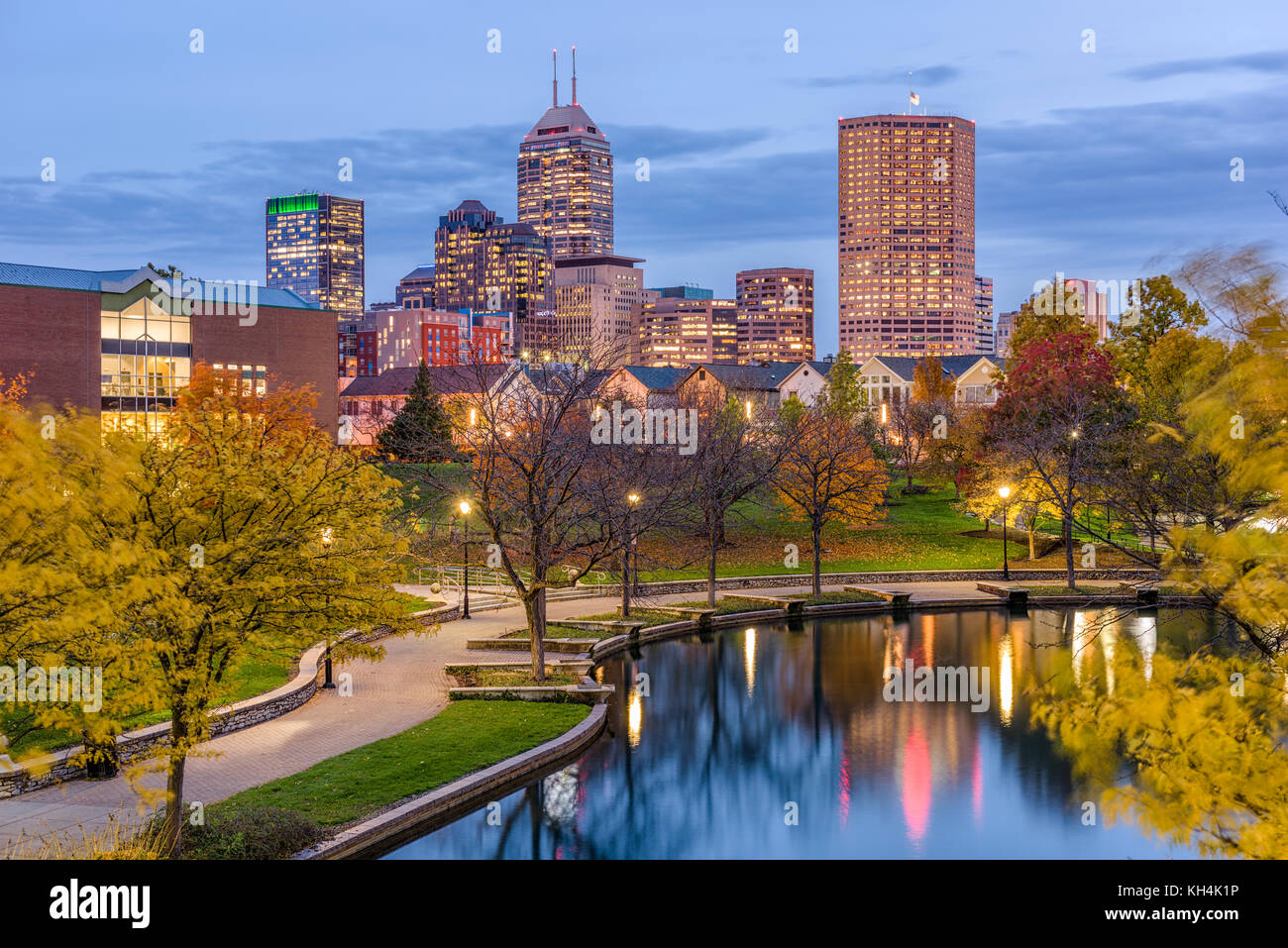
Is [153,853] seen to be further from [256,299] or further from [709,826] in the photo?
[256,299]

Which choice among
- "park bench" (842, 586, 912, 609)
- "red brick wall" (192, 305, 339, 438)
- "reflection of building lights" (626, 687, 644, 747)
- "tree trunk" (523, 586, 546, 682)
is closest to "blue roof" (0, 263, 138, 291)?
"red brick wall" (192, 305, 339, 438)

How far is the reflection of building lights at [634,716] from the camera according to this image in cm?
2321

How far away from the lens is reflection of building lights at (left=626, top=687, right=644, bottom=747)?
2321 cm

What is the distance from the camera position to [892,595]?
136 ft

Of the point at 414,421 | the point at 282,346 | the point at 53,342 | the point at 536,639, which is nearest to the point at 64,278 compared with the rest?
the point at 53,342

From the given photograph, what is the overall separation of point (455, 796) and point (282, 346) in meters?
58.8

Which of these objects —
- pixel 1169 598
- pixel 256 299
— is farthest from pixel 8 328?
pixel 1169 598

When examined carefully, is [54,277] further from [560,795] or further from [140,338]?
[560,795]

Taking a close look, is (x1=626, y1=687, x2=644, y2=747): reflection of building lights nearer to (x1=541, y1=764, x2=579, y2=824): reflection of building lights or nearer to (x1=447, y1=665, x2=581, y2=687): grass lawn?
(x1=447, y1=665, x2=581, y2=687): grass lawn

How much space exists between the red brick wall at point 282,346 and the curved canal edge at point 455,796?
1936 inches

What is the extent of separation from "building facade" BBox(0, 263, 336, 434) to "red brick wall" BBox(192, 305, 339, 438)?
0.21 feet

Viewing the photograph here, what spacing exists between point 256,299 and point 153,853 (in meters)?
63.0

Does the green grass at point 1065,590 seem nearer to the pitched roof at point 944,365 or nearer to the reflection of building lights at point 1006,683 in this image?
the reflection of building lights at point 1006,683

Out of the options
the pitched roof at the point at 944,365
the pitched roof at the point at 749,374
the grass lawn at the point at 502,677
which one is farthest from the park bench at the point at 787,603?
the pitched roof at the point at 944,365
